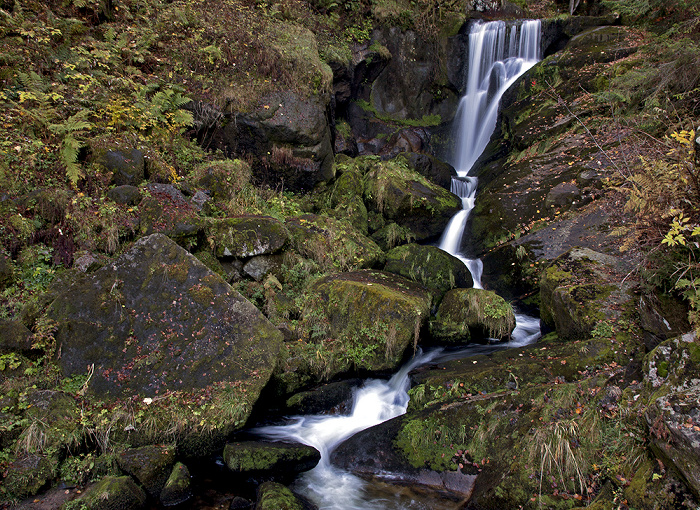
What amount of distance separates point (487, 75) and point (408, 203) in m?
7.38

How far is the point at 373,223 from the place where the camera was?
10.5 meters

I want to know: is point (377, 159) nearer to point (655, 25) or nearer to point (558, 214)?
point (558, 214)

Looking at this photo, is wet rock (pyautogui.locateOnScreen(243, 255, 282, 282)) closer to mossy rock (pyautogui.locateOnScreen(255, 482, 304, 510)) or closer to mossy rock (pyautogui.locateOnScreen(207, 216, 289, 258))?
mossy rock (pyautogui.locateOnScreen(207, 216, 289, 258))

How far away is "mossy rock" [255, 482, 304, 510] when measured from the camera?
4320 millimetres

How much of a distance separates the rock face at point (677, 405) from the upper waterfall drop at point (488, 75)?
10.3 m

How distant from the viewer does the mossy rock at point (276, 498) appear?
4.32 metres

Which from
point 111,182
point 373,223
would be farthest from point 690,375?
point 111,182

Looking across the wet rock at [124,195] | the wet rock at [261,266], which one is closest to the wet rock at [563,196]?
the wet rock at [261,266]

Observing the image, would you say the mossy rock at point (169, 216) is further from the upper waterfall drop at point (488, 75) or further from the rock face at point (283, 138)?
the upper waterfall drop at point (488, 75)

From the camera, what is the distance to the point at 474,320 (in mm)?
7430

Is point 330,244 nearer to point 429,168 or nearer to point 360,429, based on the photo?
point 360,429

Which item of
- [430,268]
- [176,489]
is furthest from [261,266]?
[176,489]

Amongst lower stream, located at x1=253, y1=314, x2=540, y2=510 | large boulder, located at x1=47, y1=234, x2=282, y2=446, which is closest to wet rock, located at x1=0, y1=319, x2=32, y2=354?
large boulder, located at x1=47, y1=234, x2=282, y2=446

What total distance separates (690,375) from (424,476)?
2.94 metres
